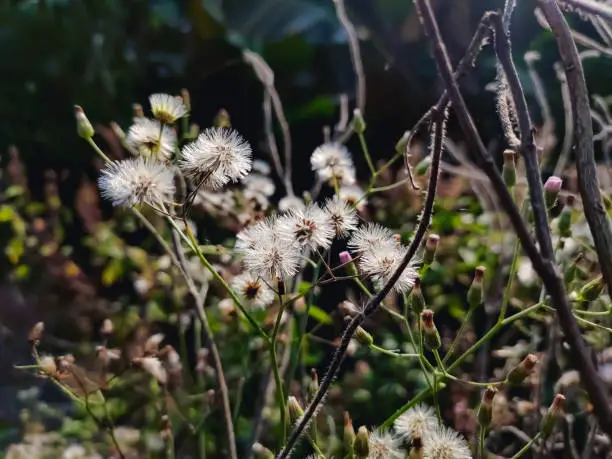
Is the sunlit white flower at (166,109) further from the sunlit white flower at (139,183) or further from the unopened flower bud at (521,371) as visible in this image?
the unopened flower bud at (521,371)

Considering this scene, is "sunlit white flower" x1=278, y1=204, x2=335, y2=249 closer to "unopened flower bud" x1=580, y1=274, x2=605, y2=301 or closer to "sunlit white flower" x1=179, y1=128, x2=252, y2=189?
"sunlit white flower" x1=179, y1=128, x2=252, y2=189

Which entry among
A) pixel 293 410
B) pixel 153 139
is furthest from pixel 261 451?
pixel 153 139

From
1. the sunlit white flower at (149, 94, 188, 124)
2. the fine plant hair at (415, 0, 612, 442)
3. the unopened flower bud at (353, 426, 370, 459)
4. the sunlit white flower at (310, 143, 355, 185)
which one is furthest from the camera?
the sunlit white flower at (310, 143, 355, 185)

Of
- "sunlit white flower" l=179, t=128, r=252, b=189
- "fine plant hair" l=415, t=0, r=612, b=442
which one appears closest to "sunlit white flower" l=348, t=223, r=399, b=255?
"sunlit white flower" l=179, t=128, r=252, b=189

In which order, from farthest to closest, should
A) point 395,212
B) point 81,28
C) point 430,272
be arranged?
point 81,28 < point 395,212 < point 430,272

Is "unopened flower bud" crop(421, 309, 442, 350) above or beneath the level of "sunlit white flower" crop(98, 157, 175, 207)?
beneath

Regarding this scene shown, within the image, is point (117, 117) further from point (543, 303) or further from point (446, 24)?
point (543, 303)

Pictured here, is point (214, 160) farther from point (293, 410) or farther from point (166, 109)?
point (293, 410)

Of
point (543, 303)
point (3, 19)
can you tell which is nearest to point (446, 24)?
point (3, 19)
